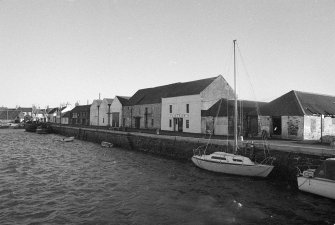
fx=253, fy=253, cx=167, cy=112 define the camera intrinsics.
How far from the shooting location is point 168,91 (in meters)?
51.1

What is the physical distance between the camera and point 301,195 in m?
16.5

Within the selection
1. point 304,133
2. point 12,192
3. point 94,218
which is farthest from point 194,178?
point 304,133

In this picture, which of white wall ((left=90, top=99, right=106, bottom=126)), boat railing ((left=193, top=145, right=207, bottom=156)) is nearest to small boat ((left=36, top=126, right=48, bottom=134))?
white wall ((left=90, top=99, right=106, bottom=126))

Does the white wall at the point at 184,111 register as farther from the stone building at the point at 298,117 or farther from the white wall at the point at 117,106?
the white wall at the point at 117,106

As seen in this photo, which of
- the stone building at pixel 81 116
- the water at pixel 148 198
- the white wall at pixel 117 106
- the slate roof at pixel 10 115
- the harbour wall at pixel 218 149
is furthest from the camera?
the slate roof at pixel 10 115

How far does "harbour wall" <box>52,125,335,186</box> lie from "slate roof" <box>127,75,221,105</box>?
11.6 metres

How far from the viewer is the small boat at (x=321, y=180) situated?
50.7 feet

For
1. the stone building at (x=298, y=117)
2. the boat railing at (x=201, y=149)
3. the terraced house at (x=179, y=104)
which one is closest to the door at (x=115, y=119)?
the terraced house at (x=179, y=104)

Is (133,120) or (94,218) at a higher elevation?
(133,120)

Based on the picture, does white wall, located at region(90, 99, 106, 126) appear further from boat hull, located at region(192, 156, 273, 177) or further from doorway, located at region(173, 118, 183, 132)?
boat hull, located at region(192, 156, 273, 177)

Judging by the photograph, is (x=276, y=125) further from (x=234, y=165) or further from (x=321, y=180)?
(x=321, y=180)

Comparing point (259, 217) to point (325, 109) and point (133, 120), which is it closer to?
point (325, 109)

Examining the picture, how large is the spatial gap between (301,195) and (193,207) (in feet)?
24.7

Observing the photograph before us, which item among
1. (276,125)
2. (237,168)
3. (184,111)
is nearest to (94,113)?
(184,111)
